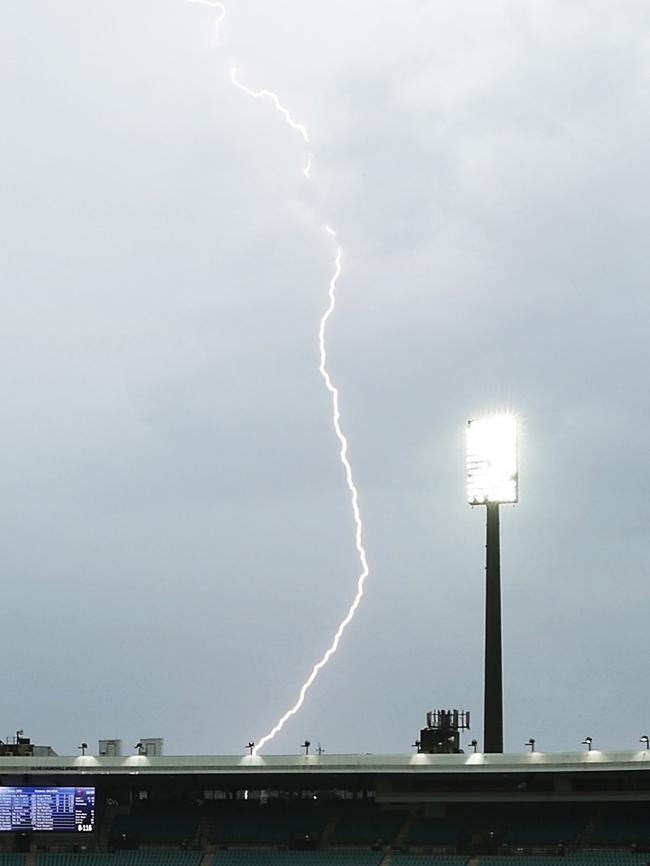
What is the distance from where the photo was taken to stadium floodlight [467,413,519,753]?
7525 cm

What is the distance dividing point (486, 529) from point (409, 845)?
1765 centimetres

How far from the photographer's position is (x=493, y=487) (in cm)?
7588

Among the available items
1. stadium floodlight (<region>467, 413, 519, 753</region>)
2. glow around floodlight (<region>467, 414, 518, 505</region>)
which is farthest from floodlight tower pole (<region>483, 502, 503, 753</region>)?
glow around floodlight (<region>467, 414, 518, 505</region>)

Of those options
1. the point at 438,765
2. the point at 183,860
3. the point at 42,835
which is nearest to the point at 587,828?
the point at 438,765

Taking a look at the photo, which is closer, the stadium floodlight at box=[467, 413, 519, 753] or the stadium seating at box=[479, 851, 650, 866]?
the stadium seating at box=[479, 851, 650, 866]

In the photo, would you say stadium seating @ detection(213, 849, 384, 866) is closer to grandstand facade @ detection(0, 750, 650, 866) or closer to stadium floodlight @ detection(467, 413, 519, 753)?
grandstand facade @ detection(0, 750, 650, 866)

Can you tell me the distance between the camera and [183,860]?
223 feet

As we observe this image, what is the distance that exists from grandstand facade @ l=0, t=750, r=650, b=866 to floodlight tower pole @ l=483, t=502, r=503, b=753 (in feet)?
23.4

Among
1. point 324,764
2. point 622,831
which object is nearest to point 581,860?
point 622,831

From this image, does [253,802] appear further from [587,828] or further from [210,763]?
[587,828]

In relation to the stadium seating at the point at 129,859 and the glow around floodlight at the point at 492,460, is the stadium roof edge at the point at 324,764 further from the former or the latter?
the glow around floodlight at the point at 492,460

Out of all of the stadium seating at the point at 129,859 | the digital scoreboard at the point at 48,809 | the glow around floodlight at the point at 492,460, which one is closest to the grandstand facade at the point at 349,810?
the stadium seating at the point at 129,859

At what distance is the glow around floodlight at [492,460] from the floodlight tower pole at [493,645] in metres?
0.78

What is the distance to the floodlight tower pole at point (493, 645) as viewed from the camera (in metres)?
74.2
